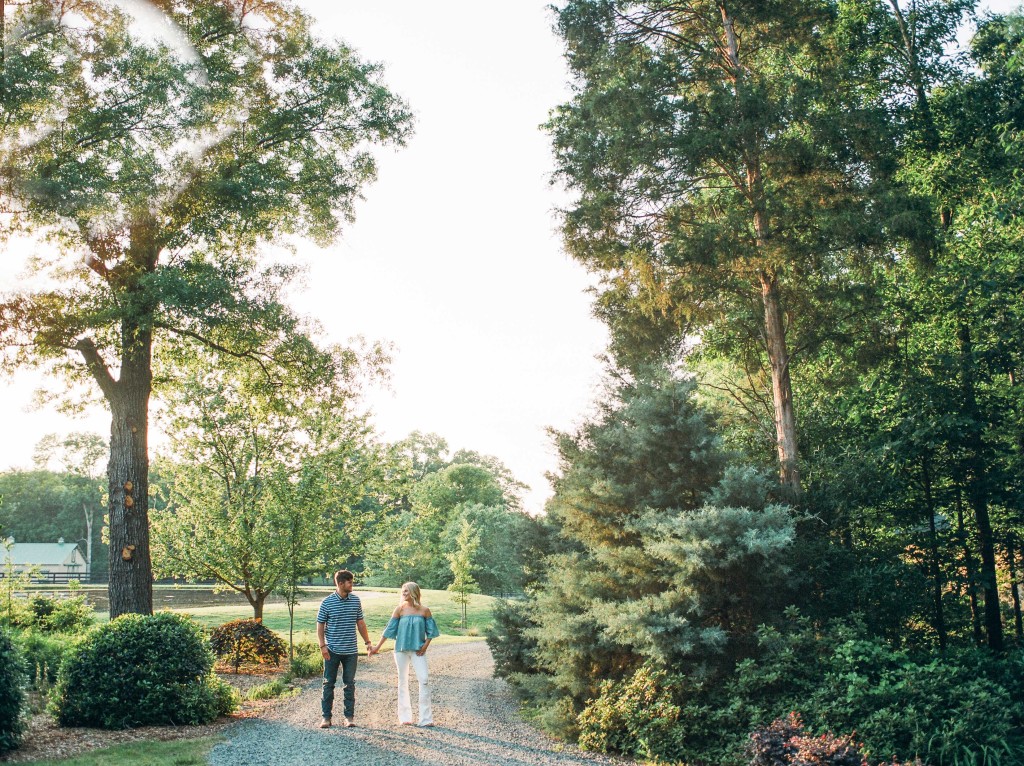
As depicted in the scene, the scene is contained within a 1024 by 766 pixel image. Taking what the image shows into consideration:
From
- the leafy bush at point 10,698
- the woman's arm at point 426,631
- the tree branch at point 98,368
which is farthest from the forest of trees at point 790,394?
the tree branch at point 98,368

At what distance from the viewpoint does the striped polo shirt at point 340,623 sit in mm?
9258

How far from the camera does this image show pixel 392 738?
8.81 metres

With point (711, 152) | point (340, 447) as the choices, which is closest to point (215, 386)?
point (340, 447)

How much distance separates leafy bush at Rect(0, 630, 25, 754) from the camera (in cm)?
752

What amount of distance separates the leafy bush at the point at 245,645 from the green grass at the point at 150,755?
22.7 ft

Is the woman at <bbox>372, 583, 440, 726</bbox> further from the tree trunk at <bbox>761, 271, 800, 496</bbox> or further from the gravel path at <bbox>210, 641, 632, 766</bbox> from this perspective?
the tree trunk at <bbox>761, 271, 800, 496</bbox>

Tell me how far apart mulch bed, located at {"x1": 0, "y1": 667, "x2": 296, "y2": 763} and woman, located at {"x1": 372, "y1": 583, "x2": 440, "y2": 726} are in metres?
2.31

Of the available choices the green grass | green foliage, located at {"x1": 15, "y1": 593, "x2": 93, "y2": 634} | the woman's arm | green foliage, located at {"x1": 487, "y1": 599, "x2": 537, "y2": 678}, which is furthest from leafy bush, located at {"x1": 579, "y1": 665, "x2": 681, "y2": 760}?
green foliage, located at {"x1": 15, "y1": 593, "x2": 93, "y2": 634}

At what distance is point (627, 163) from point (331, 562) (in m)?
10.5

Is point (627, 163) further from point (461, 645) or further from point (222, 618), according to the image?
point (222, 618)

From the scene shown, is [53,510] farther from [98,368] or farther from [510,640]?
[510,640]

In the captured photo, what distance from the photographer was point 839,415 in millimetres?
13406

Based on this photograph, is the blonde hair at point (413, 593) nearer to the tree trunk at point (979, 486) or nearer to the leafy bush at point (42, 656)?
the leafy bush at point (42, 656)

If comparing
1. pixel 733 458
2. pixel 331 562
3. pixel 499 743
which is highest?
pixel 733 458
